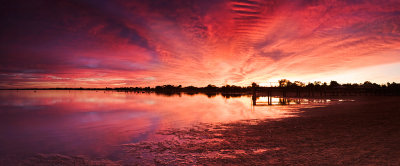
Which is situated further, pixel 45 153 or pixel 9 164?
pixel 45 153

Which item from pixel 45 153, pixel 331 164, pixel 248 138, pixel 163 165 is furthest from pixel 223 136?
pixel 45 153

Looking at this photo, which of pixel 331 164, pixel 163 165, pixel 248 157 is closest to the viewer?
pixel 331 164

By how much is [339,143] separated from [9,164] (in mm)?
12486

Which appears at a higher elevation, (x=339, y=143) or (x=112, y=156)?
(x=339, y=143)

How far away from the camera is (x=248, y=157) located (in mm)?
6934

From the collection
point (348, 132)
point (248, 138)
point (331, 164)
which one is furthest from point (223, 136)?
point (348, 132)

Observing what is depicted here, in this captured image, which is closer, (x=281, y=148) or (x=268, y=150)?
(x=268, y=150)

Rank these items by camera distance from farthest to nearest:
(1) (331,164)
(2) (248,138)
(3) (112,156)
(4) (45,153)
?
(2) (248,138)
(4) (45,153)
(3) (112,156)
(1) (331,164)

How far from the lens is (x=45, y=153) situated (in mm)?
8266

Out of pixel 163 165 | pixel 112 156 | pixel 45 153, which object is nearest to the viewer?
pixel 163 165

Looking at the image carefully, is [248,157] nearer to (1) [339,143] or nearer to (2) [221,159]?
(2) [221,159]

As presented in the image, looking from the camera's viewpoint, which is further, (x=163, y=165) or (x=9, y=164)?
(x=9, y=164)

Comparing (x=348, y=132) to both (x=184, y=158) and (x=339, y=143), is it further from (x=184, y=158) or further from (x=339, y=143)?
(x=184, y=158)

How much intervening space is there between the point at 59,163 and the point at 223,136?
6.87 metres
